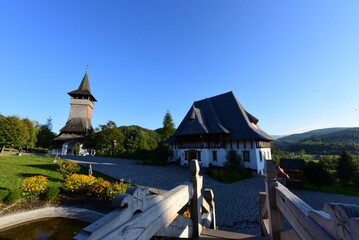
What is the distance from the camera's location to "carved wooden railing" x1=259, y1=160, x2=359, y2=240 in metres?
0.74

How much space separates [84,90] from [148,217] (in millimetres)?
41394

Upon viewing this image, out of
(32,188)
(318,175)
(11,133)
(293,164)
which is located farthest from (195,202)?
(11,133)

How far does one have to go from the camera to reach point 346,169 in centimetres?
2498

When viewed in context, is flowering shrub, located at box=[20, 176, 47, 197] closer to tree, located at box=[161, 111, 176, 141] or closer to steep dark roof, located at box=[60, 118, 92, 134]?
tree, located at box=[161, 111, 176, 141]

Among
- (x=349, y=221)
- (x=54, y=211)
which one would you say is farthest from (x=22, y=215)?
(x=349, y=221)

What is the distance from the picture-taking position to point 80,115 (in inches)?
1339

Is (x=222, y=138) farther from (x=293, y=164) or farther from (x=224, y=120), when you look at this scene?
(x=293, y=164)

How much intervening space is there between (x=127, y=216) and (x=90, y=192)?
7.49 metres

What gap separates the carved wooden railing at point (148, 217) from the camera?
3.37ft

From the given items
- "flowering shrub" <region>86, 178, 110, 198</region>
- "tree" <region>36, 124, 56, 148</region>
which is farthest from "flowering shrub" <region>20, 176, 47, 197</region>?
"tree" <region>36, 124, 56, 148</region>

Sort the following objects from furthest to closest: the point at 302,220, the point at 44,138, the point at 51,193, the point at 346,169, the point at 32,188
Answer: the point at 44,138 < the point at 346,169 < the point at 51,193 < the point at 32,188 < the point at 302,220

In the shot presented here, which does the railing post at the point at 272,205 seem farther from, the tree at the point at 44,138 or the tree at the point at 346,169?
the tree at the point at 44,138

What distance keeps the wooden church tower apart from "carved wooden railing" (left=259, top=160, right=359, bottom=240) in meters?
36.0

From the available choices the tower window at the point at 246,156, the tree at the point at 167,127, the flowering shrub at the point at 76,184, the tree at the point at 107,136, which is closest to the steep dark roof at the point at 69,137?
the tree at the point at 107,136
